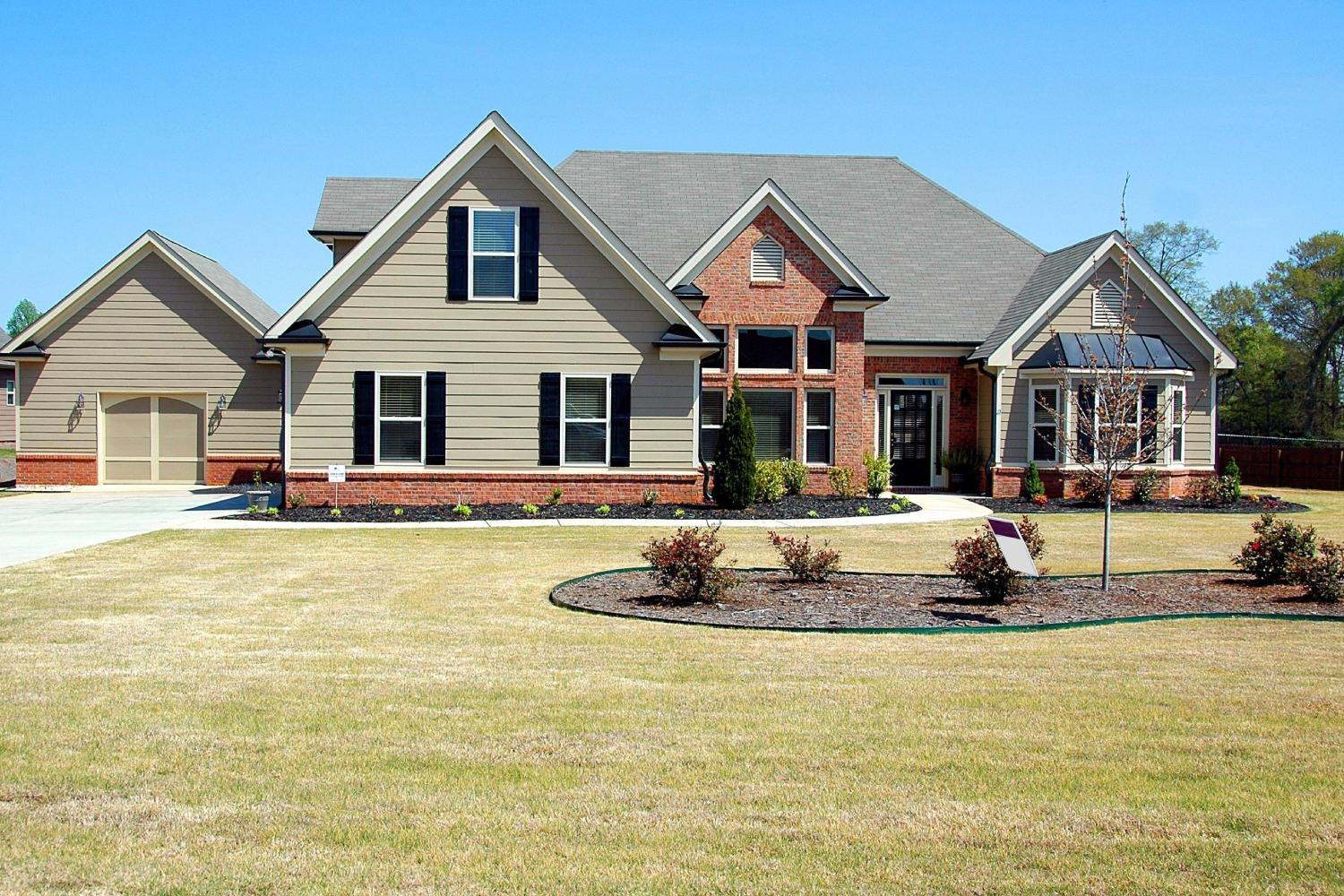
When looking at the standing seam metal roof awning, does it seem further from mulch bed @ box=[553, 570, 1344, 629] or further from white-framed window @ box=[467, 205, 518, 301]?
mulch bed @ box=[553, 570, 1344, 629]

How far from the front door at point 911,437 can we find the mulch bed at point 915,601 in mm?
14486

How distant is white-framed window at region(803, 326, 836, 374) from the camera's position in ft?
85.3

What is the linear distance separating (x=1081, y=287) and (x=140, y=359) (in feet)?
73.0

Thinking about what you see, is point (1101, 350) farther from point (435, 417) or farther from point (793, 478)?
point (435, 417)

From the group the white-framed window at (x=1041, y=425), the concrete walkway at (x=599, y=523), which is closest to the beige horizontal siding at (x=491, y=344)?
the concrete walkway at (x=599, y=523)

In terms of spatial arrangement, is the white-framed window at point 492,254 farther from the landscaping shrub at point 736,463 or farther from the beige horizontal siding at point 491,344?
the landscaping shrub at point 736,463

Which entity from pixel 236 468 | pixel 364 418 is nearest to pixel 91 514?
pixel 364 418

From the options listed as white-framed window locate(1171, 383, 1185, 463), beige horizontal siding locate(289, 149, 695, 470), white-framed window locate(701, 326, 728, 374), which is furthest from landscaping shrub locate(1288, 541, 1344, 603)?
Answer: white-framed window locate(701, 326, 728, 374)

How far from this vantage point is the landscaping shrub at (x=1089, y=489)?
24406 millimetres

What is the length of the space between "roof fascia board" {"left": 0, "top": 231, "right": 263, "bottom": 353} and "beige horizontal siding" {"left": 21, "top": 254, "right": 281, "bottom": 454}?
0.60 feet

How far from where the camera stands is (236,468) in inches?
1147

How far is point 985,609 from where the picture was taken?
11211mm

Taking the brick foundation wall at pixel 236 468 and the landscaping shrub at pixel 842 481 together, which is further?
the brick foundation wall at pixel 236 468

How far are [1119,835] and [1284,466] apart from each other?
34.0m
